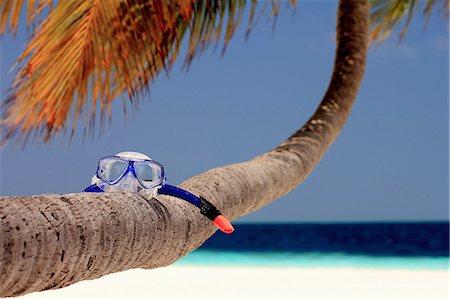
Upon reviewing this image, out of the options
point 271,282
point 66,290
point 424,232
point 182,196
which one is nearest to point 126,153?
point 182,196

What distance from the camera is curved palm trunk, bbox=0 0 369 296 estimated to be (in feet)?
4.98

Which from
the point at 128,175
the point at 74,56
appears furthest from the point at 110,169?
the point at 74,56

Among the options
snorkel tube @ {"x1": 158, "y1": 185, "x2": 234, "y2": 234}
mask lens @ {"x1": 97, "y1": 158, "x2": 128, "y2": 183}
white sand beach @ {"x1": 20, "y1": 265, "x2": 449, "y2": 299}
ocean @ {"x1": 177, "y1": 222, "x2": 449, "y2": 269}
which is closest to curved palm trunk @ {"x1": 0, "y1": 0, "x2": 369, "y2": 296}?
snorkel tube @ {"x1": 158, "y1": 185, "x2": 234, "y2": 234}

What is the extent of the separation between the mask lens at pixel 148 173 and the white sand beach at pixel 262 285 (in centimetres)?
381

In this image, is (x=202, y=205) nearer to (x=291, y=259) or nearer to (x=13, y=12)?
(x=13, y=12)

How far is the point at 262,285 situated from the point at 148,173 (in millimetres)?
6100

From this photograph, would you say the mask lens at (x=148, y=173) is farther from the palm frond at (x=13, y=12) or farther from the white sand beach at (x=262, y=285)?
the white sand beach at (x=262, y=285)

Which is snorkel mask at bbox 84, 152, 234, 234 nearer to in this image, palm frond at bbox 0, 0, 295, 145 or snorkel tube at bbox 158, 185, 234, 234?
snorkel tube at bbox 158, 185, 234, 234

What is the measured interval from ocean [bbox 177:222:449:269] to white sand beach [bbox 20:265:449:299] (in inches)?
246

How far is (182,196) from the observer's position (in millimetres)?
2359

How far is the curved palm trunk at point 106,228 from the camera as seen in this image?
1.52m

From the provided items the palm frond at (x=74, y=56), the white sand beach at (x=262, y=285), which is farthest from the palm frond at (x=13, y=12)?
the white sand beach at (x=262, y=285)

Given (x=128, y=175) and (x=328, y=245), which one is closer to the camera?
(x=128, y=175)

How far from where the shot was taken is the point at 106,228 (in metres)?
1.80
